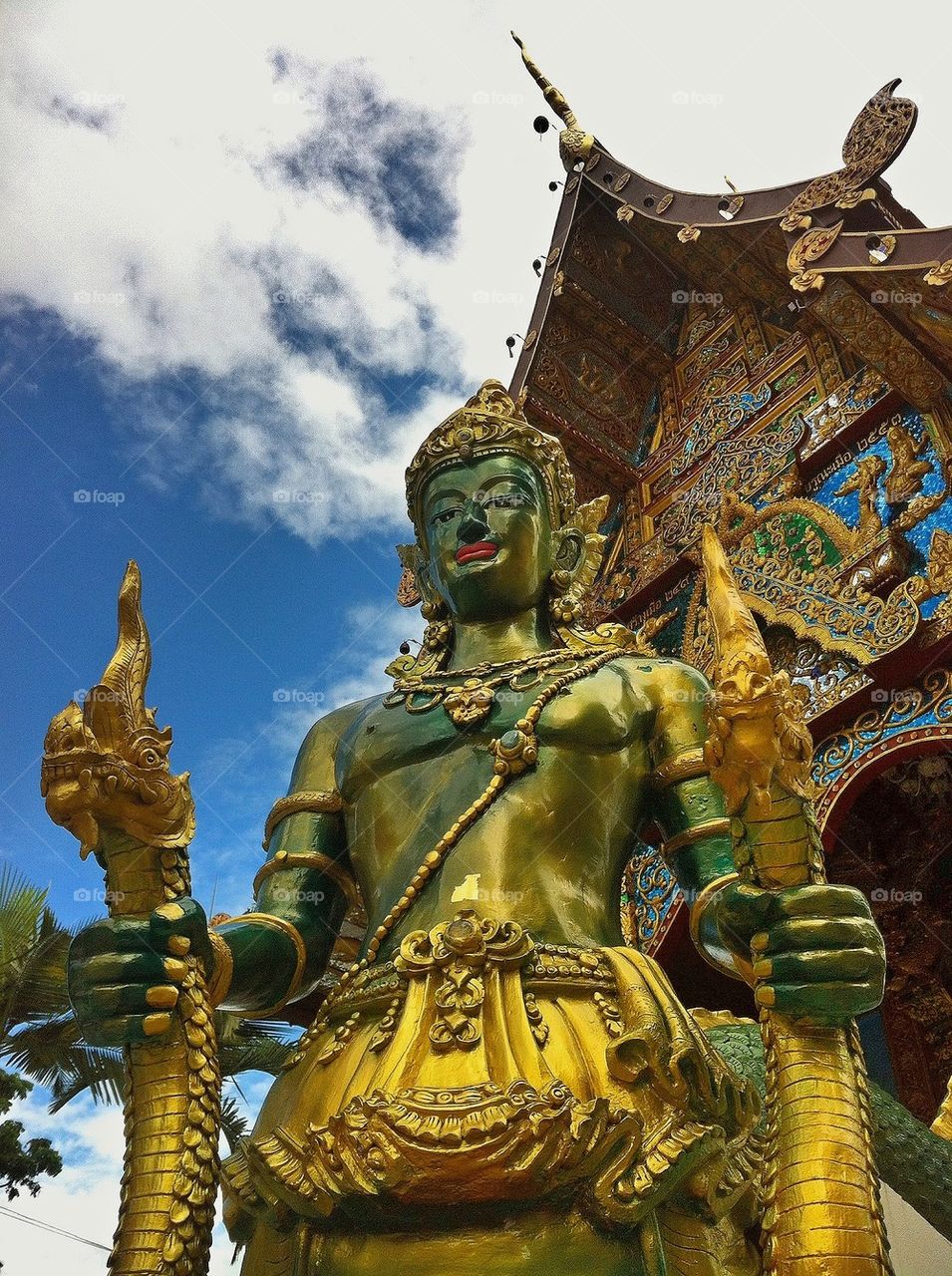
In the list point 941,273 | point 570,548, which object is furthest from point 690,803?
point 941,273

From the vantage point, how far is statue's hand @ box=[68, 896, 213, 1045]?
1842 millimetres

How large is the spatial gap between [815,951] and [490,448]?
4.92 ft

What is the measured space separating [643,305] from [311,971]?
507cm

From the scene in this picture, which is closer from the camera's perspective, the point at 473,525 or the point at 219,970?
the point at 219,970

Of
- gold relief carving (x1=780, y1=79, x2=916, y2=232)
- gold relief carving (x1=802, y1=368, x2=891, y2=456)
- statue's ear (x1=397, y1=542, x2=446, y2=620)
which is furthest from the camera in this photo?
gold relief carving (x1=802, y1=368, x2=891, y2=456)

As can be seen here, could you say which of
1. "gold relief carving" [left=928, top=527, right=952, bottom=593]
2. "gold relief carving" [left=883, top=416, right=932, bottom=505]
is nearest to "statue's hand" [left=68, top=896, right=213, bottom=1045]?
"gold relief carving" [left=928, top=527, right=952, bottom=593]

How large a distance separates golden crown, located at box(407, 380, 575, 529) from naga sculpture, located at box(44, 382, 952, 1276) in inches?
28.8

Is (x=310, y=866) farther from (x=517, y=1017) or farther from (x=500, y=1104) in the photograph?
(x=500, y=1104)

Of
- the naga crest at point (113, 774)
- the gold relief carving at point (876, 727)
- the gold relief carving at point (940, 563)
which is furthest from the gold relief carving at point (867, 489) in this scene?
the naga crest at point (113, 774)

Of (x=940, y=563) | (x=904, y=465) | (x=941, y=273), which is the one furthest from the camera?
(x=904, y=465)

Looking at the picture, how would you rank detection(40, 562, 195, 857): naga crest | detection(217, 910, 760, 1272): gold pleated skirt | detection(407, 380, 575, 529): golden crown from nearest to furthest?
detection(217, 910, 760, 1272): gold pleated skirt → detection(40, 562, 195, 857): naga crest → detection(407, 380, 575, 529): golden crown

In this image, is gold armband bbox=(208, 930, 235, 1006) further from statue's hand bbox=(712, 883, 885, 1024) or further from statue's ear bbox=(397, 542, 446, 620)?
statue's ear bbox=(397, 542, 446, 620)

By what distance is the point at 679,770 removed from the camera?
240cm

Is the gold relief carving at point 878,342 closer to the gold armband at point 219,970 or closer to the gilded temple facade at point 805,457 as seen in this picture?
the gilded temple facade at point 805,457
